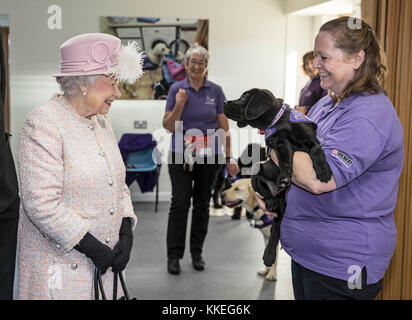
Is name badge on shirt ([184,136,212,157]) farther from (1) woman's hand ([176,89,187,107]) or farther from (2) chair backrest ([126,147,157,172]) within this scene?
(2) chair backrest ([126,147,157,172])

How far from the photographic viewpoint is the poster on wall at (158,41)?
19.1 ft

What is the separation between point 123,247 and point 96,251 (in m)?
0.16

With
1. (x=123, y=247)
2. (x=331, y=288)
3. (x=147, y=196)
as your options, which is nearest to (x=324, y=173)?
(x=331, y=288)

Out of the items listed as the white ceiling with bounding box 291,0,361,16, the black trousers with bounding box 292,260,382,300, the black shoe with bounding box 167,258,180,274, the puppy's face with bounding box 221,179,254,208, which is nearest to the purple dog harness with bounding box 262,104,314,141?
the black trousers with bounding box 292,260,382,300

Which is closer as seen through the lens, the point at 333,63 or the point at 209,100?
the point at 333,63

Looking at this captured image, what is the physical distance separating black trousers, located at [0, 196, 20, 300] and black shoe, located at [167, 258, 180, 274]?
7.36 ft

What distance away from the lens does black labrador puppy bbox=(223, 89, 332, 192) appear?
135 cm

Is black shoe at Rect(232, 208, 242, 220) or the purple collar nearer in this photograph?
the purple collar

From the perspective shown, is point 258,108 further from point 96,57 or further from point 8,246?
point 8,246

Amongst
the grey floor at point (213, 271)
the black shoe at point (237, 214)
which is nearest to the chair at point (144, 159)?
the grey floor at point (213, 271)

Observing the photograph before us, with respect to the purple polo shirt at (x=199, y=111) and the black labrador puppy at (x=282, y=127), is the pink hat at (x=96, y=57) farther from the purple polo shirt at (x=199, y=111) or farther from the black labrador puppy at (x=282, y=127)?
the purple polo shirt at (x=199, y=111)

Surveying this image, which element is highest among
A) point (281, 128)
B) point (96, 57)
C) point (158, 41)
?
point (158, 41)

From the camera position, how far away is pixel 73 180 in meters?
1.43

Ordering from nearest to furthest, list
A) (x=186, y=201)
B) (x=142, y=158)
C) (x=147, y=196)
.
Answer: (x=186, y=201), (x=142, y=158), (x=147, y=196)
